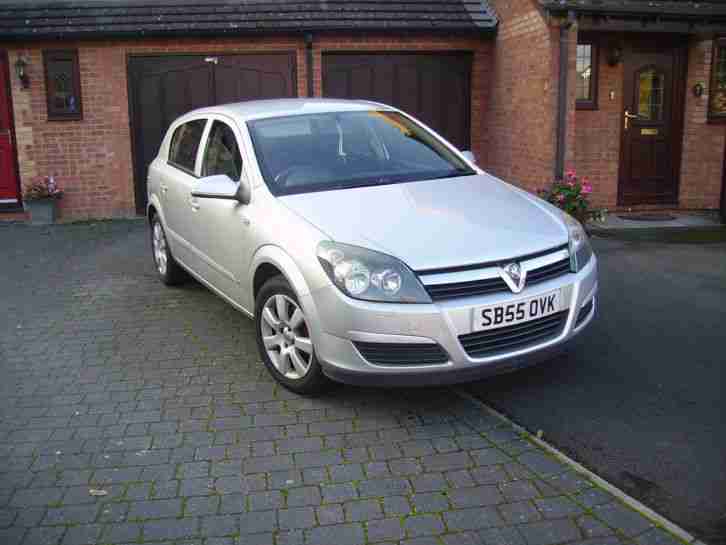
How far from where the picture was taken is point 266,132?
549 centimetres

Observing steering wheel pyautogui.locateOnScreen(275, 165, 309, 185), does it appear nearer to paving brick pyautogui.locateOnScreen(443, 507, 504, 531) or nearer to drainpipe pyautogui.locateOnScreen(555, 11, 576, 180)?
paving brick pyautogui.locateOnScreen(443, 507, 504, 531)

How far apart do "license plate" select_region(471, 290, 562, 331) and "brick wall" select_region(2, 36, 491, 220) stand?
850 centimetres

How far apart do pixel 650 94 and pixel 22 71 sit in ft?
30.2

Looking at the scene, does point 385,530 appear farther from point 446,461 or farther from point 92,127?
point 92,127

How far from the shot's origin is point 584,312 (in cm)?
461

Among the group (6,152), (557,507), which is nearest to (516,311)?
(557,507)

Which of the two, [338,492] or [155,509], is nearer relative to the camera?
[155,509]

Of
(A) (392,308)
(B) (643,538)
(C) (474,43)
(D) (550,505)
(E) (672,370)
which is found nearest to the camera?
(B) (643,538)

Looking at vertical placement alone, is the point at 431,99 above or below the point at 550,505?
above

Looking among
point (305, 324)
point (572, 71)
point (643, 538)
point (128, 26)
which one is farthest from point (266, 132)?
point (128, 26)

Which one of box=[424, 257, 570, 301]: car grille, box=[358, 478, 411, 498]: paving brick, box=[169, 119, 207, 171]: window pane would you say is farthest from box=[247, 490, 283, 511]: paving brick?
box=[169, 119, 207, 171]: window pane

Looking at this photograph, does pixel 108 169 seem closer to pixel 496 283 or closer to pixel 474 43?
pixel 474 43

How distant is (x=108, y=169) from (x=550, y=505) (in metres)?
10.1

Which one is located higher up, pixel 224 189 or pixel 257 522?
pixel 224 189
